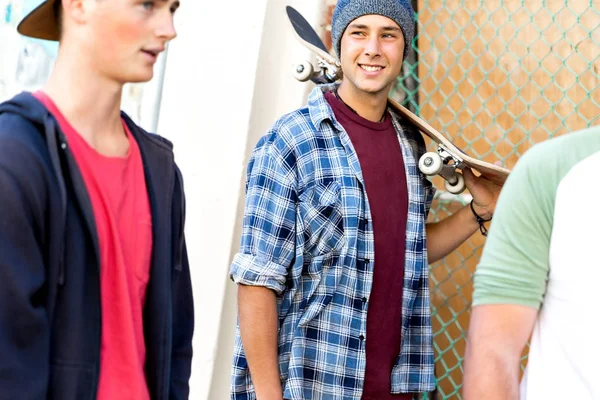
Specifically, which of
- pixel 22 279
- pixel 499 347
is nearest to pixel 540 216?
pixel 499 347

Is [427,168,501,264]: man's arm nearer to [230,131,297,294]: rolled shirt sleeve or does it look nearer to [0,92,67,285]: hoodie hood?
[230,131,297,294]: rolled shirt sleeve

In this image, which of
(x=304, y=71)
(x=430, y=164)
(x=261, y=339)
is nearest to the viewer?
(x=261, y=339)

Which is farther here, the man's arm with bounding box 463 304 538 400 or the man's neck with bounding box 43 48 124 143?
the man's neck with bounding box 43 48 124 143

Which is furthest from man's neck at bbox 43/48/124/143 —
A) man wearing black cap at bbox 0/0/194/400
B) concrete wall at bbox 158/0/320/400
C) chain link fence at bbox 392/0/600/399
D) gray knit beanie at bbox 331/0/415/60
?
chain link fence at bbox 392/0/600/399

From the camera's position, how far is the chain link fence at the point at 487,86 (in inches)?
137

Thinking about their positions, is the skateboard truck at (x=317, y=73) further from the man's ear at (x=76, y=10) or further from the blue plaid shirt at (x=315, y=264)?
the man's ear at (x=76, y=10)

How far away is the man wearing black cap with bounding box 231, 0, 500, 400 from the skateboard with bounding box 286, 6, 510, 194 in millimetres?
88

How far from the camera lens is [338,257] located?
8.64 feet

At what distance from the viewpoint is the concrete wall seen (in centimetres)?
382

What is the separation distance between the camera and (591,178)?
5.43ft

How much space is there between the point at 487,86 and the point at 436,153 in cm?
102

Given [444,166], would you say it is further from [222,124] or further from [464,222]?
[222,124]

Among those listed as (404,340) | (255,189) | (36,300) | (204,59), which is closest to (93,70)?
(36,300)

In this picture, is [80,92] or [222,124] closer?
[80,92]
